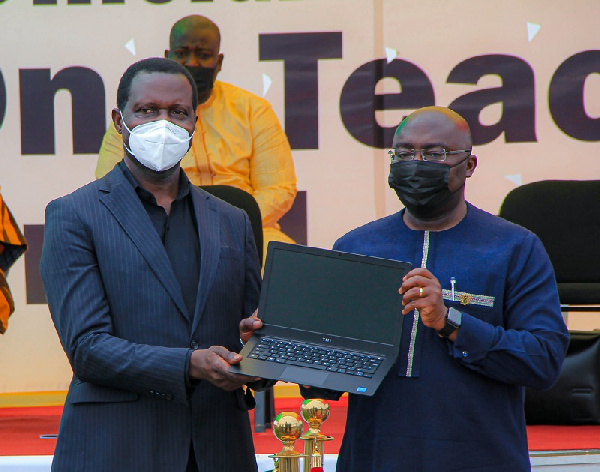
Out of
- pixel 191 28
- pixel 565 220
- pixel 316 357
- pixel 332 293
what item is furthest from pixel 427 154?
pixel 191 28

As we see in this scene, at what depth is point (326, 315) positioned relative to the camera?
236 cm

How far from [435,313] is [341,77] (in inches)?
131

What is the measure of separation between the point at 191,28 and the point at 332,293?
10.6 ft

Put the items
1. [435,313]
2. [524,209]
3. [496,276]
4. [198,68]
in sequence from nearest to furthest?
[435,313], [496,276], [524,209], [198,68]

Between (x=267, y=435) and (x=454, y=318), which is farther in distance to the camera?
(x=267, y=435)

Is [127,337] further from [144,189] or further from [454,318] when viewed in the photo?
[454,318]

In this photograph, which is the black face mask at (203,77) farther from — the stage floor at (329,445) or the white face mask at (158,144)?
the white face mask at (158,144)

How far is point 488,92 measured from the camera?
5.29 metres

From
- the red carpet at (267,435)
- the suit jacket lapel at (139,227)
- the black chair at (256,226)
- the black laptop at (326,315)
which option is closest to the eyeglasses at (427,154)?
the black laptop at (326,315)

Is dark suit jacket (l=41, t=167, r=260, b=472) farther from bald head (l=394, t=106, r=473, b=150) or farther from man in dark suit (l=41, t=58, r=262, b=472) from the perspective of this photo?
bald head (l=394, t=106, r=473, b=150)

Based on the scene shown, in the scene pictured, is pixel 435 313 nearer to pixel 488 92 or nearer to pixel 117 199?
pixel 117 199

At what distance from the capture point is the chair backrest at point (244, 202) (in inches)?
170

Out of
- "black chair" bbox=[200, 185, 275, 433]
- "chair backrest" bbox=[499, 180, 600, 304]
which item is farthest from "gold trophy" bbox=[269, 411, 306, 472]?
"chair backrest" bbox=[499, 180, 600, 304]

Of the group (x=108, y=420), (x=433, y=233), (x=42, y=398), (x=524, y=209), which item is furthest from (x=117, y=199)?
(x=42, y=398)
